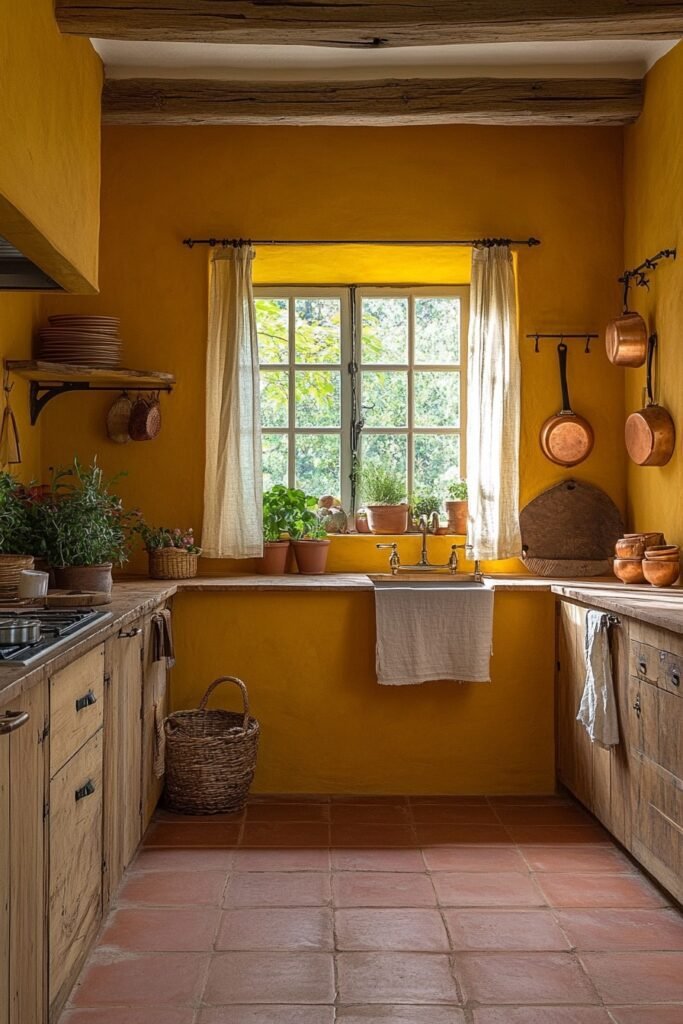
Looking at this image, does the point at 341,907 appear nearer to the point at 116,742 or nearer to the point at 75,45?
the point at 116,742

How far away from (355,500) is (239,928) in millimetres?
2505

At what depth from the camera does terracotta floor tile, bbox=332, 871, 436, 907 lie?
328cm

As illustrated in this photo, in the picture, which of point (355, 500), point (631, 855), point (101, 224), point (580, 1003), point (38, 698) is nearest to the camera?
point (38, 698)

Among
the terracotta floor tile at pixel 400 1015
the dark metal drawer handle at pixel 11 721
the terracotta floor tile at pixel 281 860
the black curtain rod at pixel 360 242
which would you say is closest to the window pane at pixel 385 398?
the black curtain rod at pixel 360 242

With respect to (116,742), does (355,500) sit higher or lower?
higher

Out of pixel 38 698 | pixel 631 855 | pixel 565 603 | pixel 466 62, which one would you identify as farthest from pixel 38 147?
pixel 631 855

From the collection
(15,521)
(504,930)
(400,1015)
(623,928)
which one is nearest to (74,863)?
(400,1015)

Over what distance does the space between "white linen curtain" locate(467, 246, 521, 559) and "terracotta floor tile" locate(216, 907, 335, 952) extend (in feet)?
6.63

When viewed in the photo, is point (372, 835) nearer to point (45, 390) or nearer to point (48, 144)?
point (45, 390)

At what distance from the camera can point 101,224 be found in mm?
4840

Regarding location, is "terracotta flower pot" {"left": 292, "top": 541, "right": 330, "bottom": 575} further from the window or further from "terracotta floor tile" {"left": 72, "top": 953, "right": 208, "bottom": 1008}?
"terracotta floor tile" {"left": 72, "top": 953, "right": 208, "bottom": 1008}

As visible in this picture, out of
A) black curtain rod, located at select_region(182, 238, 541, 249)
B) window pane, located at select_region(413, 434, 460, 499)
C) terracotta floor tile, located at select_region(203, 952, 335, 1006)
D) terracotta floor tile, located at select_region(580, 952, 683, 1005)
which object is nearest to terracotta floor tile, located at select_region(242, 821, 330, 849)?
terracotta floor tile, located at select_region(203, 952, 335, 1006)

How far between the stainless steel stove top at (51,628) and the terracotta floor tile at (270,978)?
3.21 feet

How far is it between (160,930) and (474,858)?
3.91 feet
